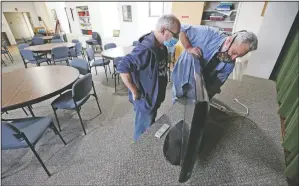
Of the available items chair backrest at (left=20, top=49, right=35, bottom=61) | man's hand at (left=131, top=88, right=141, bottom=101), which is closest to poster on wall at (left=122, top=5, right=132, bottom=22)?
chair backrest at (left=20, top=49, right=35, bottom=61)

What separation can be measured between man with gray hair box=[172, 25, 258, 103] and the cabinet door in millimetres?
2588

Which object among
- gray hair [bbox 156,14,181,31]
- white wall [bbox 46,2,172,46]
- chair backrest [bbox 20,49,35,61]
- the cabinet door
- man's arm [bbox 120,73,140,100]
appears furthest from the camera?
white wall [bbox 46,2,172,46]

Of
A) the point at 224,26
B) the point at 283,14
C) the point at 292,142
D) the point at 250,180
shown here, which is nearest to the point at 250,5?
the point at 224,26

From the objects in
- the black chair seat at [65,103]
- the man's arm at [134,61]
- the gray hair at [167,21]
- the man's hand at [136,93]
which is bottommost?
the black chair seat at [65,103]

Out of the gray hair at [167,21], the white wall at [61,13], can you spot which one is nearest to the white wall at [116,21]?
the white wall at [61,13]

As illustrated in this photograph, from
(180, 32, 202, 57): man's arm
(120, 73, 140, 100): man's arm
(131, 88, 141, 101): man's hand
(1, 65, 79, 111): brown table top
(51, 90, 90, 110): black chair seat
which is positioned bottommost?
(51, 90, 90, 110): black chair seat

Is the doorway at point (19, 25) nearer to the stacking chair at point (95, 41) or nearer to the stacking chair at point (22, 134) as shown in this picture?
the stacking chair at point (95, 41)

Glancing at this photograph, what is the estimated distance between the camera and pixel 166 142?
0.77 m

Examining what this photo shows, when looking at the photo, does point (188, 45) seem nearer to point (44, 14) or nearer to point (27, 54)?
point (27, 54)

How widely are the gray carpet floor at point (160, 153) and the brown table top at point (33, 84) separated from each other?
2.52 ft

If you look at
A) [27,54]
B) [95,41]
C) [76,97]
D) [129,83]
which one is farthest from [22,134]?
[95,41]

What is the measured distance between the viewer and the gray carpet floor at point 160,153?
0.62 m

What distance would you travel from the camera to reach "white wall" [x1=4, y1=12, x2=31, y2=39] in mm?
9961

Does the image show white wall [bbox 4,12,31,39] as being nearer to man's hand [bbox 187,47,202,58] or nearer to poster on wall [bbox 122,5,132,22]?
poster on wall [bbox 122,5,132,22]
